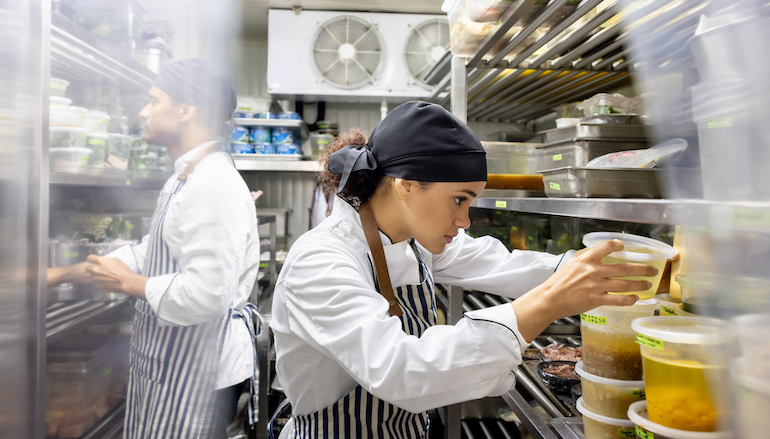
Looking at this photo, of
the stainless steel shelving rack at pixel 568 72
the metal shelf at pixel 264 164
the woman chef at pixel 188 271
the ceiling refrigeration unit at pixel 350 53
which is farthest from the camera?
the ceiling refrigeration unit at pixel 350 53

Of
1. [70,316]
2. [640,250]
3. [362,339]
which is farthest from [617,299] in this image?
[70,316]

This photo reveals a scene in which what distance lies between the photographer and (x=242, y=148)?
3.46 metres

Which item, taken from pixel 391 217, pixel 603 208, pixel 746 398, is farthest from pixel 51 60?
pixel 746 398

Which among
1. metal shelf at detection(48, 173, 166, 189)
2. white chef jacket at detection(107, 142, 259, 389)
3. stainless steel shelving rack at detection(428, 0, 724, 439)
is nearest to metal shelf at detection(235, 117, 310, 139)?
stainless steel shelving rack at detection(428, 0, 724, 439)

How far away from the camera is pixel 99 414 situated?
124 centimetres

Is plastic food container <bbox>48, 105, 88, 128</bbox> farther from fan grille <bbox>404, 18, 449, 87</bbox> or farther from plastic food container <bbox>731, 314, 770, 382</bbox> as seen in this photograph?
fan grille <bbox>404, 18, 449, 87</bbox>

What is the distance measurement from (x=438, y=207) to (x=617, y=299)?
1.58 feet

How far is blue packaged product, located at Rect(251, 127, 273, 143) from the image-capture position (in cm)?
352

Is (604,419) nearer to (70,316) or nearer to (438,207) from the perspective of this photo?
(438,207)

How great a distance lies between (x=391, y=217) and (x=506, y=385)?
561mm

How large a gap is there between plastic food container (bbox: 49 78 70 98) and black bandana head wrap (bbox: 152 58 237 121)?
46cm

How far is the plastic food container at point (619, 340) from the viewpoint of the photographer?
0.93 metres

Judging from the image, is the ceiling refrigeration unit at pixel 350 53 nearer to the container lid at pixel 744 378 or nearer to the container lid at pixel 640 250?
the container lid at pixel 640 250

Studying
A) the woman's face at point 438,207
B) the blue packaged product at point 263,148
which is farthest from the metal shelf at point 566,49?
the blue packaged product at point 263,148
